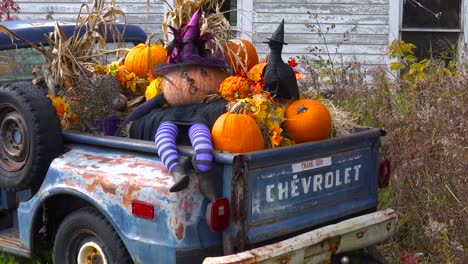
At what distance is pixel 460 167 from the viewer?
199 inches

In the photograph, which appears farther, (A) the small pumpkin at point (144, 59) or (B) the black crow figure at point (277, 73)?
(A) the small pumpkin at point (144, 59)

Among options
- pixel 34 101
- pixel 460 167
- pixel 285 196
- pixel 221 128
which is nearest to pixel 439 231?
pixel 460 167

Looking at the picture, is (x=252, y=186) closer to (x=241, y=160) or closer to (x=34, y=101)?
(x=241, y=160)

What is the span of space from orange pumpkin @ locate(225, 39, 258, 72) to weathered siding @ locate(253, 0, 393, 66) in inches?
196

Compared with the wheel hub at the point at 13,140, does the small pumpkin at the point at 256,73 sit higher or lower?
higher

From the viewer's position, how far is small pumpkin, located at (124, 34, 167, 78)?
190 inches

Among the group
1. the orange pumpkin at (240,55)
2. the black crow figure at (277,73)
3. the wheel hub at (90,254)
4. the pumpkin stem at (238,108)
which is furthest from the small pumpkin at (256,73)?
the wheel hub at (90,254)

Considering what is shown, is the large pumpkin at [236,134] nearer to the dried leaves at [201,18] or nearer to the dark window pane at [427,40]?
the dried leaves at [201,18]

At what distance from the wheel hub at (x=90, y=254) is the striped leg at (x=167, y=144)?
66cm

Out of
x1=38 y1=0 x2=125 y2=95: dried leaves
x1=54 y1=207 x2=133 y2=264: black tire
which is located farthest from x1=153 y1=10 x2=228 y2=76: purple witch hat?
x1=54 y1=207 x2=133 y2=264: black tire

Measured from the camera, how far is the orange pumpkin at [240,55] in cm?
461

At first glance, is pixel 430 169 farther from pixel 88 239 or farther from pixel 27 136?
pixel 27 136

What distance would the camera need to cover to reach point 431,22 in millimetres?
9883

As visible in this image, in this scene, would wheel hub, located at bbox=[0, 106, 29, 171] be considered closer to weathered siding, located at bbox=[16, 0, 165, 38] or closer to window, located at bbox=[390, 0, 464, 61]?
weathered siding, located at bbox=[16, 0, 165, 38]
